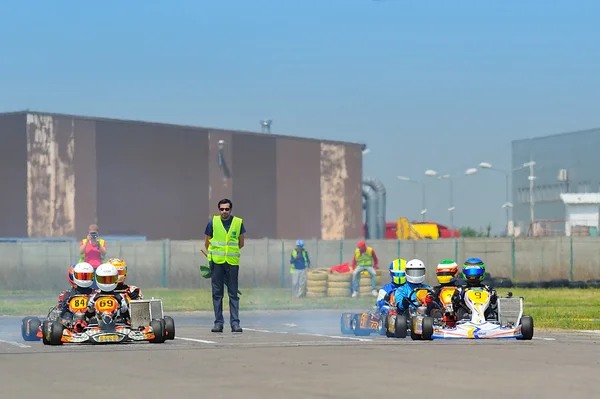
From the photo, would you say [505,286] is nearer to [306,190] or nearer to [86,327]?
[86,327]

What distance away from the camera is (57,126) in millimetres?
52094

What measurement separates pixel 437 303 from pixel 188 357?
4.73 metres

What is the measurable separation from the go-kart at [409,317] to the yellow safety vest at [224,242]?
8.40ft

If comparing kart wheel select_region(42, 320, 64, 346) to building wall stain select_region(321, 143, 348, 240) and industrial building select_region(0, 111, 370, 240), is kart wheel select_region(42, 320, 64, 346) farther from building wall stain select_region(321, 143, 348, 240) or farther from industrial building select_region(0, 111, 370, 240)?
building wall stain select_region(321, 143, 348, 240)

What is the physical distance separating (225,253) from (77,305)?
3.19 metres

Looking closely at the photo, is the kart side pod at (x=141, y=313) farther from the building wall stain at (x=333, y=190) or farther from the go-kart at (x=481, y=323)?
the building wall stain at (x=333, y=190)

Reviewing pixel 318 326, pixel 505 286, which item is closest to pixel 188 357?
pixel 318 326

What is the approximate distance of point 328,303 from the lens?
32.0 m

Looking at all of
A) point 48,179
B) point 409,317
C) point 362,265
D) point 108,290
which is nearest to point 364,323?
point 409,317

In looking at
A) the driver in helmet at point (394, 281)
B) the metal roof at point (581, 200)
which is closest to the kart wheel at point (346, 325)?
the driver in helmet at point (394, 281)

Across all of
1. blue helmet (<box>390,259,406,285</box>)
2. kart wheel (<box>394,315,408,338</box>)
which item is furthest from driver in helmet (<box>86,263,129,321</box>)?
blue helmet (<box>390,259,406,285</box>)

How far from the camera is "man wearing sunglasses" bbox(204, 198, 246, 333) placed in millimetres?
18719

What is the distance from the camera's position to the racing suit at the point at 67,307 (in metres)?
15.8

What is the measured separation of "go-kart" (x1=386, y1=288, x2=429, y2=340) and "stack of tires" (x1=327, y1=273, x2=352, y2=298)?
1776 cm
